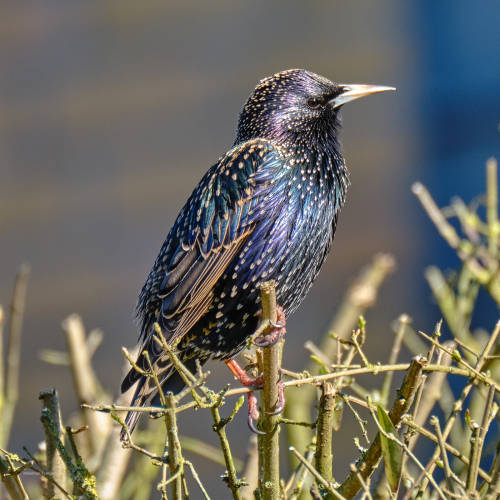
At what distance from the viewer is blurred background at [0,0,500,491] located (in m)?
4.85

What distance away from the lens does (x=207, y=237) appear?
2.46 metres

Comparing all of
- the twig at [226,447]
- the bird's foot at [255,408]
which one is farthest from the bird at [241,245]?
the twig at [226,447]

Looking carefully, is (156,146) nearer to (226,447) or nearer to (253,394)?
(253,394)

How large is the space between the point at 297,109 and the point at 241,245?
0.55 m

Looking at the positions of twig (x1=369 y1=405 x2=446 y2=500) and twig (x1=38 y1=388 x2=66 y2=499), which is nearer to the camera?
twig (x1=369 y1=405 x2=446 y2=500)

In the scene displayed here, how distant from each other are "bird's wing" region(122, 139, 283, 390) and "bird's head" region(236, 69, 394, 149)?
12 centimetres

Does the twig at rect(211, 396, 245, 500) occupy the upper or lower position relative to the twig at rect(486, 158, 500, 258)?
lower

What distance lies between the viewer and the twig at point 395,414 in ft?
4.79

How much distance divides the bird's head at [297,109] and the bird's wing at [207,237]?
0.39ft

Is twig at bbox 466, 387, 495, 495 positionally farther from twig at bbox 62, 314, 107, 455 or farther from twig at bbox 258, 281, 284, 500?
twig at bbox 62, 314, 107, 455

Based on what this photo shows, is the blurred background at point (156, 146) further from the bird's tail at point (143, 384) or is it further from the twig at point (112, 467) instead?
the twig at point (112, 467)

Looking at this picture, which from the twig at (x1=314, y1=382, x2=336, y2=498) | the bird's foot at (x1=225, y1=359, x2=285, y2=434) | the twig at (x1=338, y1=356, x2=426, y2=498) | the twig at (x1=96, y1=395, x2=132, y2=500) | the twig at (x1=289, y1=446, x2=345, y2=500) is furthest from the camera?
the twig at (x1=96, y1=395, x2=132, y2=500)

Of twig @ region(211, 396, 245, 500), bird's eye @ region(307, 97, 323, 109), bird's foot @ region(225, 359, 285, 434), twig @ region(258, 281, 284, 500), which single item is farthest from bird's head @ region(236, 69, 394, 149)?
twig @ region(211, 396, 245, 500)

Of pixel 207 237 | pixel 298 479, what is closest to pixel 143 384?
pixel 207 237
